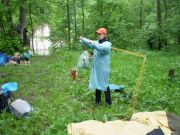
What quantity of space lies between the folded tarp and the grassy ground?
0.38 meters

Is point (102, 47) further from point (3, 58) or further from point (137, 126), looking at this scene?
point (3, 58)

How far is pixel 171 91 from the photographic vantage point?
1109cm

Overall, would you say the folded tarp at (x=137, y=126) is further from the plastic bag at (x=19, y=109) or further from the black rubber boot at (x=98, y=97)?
the black rubber boot at (x=98, y=97)

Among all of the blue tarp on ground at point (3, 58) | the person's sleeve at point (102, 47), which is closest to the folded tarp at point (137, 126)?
the person's sleeve at point (102, 47)

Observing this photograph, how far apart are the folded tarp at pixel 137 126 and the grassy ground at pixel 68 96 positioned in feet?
1.25

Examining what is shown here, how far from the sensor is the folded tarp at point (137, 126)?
261 inches

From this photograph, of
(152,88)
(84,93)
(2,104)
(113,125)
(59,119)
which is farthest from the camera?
(152,88)

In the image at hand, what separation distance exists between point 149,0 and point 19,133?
31.3 metres

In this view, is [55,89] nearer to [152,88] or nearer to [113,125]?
[152,88]

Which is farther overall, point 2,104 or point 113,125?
point 2,104

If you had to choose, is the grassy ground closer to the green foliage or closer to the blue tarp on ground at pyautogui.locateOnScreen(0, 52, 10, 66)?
the blue tarp on ground at pyautogui.locateOnScreen(0, 52, 10, 66)

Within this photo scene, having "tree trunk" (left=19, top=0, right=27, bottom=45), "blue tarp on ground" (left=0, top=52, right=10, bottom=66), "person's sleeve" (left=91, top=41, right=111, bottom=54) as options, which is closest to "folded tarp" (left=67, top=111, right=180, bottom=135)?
"person's sleeve" (left=91, top=41, right=111, bottom=54)

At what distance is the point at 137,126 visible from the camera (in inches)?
267

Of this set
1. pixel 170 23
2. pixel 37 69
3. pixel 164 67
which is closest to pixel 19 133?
pixel 37 69
